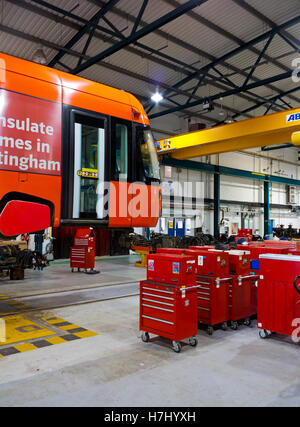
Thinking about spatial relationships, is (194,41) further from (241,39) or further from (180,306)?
(180,306)

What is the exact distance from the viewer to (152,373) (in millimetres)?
3797

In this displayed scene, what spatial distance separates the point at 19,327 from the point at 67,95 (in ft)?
12.0

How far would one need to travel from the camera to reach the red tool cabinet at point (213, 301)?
17.1 feet

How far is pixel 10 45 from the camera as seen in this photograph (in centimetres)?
1054

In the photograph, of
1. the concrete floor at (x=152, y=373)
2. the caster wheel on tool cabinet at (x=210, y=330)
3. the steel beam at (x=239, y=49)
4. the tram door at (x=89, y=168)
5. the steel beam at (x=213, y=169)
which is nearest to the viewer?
the concrete floor at (x=152, y=373)

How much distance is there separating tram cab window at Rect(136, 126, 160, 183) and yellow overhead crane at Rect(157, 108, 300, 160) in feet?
16.3

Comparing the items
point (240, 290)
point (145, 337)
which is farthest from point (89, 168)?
point (240, 290)

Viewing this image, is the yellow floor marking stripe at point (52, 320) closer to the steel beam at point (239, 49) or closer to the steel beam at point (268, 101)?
the steel beam at point (239, 49)

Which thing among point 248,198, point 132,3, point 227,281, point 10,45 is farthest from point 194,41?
point 248,198

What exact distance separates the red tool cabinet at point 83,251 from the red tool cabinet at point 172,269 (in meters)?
6.65

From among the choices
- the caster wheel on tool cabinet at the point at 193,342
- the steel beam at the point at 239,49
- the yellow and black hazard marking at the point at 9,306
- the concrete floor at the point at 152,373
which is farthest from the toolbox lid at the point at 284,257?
the steel beam at the point at 239,49

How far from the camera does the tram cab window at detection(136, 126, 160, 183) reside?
527 cm

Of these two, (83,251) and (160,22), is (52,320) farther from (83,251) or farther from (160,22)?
(160,22)
